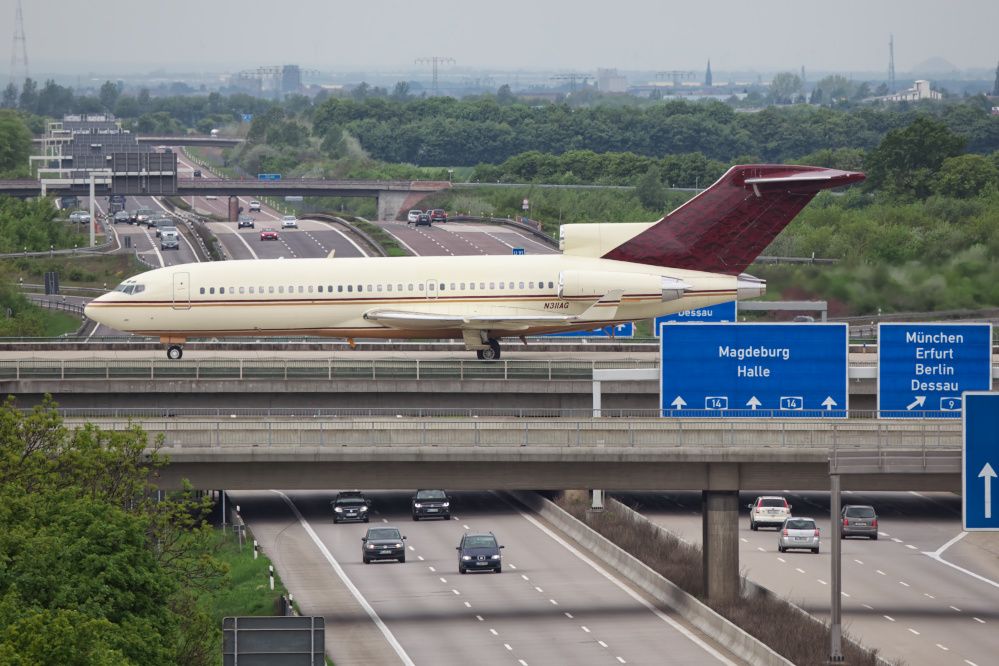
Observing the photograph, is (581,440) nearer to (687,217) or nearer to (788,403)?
(788,403)

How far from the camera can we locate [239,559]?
70875 mm

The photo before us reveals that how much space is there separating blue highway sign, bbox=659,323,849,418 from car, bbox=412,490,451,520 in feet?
67.2

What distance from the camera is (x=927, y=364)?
6500cm

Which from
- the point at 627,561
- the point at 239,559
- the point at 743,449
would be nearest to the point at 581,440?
the point at 743,449

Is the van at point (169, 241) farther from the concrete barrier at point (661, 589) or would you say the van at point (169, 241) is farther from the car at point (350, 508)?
the car at point (350, 508)

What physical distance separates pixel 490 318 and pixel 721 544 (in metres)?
22.0

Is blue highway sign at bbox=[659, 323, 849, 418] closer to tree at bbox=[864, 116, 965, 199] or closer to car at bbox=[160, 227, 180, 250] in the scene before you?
car at bbox=[160, 227, 180, 250]

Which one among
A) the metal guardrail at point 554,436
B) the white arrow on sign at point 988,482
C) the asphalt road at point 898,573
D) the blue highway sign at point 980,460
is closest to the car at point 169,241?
the asphalt road at point 898,573

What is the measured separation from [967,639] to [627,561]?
1490 centimetres

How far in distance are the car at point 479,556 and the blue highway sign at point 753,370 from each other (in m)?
10.5

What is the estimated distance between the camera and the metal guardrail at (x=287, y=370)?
3209 inches

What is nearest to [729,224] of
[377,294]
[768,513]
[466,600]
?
[768,513]

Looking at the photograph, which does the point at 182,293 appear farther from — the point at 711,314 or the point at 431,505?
the point at 711,314

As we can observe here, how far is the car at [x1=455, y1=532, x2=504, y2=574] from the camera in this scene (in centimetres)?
7069
